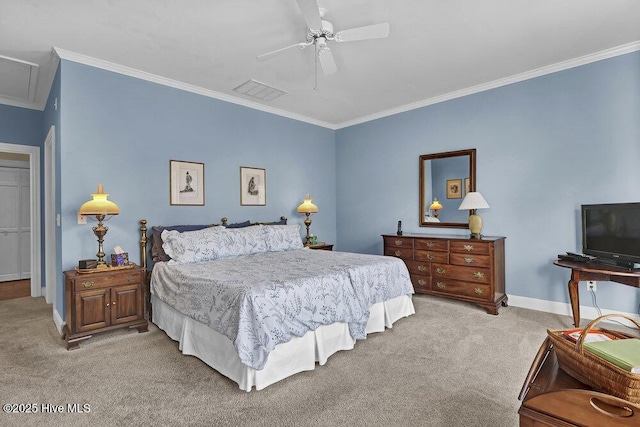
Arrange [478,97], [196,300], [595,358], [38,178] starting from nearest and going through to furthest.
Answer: [595,358] → [196,300] → [478,97] → [38,178]

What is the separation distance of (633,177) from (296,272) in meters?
3.69

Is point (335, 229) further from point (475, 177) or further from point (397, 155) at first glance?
point (475, 177)

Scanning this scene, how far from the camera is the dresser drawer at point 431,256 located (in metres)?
4.30

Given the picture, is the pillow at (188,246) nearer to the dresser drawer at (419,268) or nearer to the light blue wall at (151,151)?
the light blue wall at (151,151)

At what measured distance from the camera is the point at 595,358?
117cm

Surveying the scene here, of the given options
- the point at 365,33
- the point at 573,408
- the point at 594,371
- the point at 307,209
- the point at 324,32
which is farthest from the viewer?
the point at 307,209

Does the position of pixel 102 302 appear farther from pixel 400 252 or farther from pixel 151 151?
pixel 400 252

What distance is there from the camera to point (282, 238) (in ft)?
14.7

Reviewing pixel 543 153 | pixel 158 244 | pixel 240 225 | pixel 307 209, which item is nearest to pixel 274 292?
pixel 158 244

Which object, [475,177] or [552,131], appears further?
[475,177]

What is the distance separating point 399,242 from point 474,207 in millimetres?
1143

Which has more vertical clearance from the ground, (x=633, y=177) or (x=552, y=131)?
(x=552, y=131)

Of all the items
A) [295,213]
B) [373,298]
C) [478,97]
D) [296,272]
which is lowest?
[373,298]

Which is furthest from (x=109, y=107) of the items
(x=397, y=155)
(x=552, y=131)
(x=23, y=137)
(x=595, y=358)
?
(x=552, y=131)
